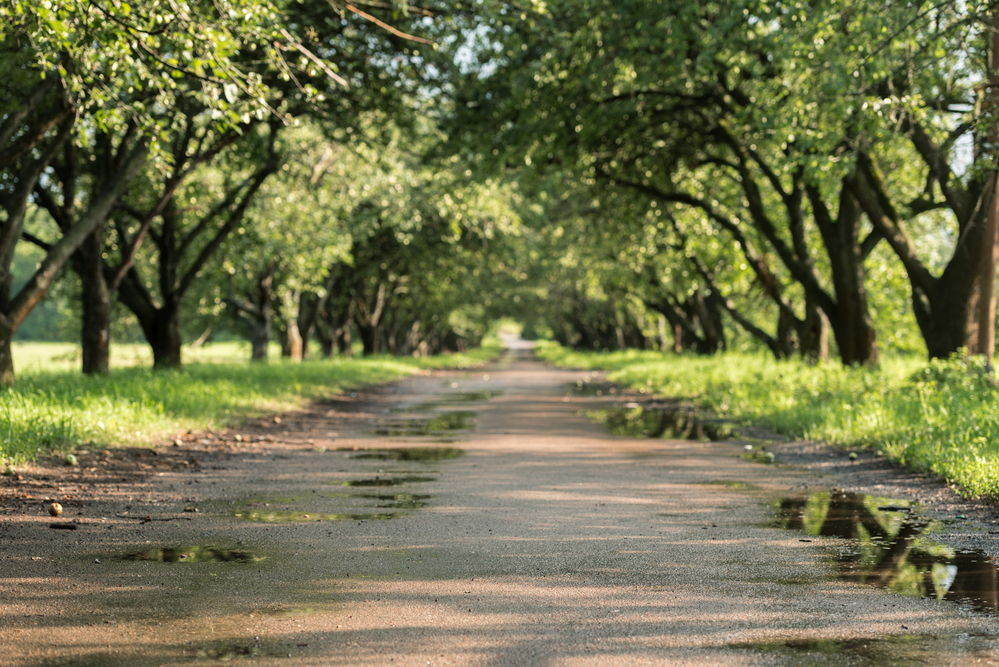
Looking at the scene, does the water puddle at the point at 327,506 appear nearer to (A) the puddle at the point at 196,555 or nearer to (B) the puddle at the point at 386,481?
(B) the puddle at the point at 386,481

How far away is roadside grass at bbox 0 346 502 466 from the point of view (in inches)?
364

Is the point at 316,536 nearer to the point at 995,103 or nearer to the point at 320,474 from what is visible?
the point at 320,474

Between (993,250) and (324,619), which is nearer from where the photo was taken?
(324,619)

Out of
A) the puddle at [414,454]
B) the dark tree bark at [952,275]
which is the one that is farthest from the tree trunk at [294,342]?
the puddle at [414,454]

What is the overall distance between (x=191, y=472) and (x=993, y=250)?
10743 mm

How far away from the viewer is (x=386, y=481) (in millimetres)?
8523

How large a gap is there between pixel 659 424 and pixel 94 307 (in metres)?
10.4

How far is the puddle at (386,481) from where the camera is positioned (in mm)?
8344

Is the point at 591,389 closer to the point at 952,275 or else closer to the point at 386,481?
the point at 952,275

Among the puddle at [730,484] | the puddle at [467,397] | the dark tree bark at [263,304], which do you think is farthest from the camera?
the dark tree bark at [263,304]

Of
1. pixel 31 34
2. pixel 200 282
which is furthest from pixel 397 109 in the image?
pixel 200 282

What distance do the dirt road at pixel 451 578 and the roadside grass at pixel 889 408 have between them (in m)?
1.43

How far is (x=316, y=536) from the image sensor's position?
6039mm

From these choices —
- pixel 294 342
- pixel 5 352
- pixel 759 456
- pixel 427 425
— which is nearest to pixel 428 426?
pixel 427 425
